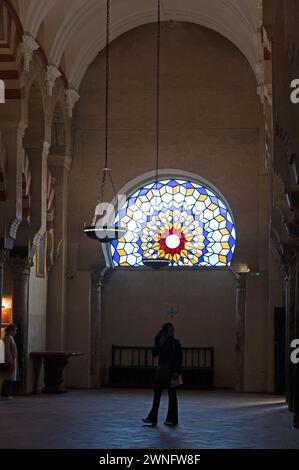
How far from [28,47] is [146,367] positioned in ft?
22.1

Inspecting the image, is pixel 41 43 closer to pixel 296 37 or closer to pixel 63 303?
pixel 63 303

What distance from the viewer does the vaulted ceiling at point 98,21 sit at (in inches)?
577

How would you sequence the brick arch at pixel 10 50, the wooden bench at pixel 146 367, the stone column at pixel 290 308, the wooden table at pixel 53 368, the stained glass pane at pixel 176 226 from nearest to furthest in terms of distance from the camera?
the stone column at pixel 290 308, the brick arch at pixel 10 50, the wooden table at pixel 53 368, the wooden bench at pixel 146 367, the stained glass pane at pixel 176 226

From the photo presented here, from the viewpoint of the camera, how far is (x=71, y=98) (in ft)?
58.9

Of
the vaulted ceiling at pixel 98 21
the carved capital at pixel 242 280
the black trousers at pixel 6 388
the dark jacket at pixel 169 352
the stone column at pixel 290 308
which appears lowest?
the black trousers at pixel 6 388

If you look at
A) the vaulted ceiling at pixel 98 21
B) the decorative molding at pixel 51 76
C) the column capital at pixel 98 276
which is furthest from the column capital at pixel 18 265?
the vaulted ceiling at pixel 98 21

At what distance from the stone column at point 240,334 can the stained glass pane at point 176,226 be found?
29.9 inches

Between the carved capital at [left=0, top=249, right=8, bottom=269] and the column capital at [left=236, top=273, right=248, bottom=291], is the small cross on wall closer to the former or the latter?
the column capital at [left=236, top=273, right=248, bottom=291]

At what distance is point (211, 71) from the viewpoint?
1833 cm

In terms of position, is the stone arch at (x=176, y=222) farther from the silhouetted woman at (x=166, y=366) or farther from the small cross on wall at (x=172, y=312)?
the silhouetted woman at (x=166, y=366)

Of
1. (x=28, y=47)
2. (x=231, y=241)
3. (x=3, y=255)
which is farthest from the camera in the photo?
(x=231, y=241)

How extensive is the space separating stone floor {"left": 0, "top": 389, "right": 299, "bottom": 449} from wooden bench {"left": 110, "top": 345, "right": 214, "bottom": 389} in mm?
1663

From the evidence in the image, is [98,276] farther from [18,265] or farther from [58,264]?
[18,265]

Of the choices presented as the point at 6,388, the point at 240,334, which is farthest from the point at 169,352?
the point at 240,334
